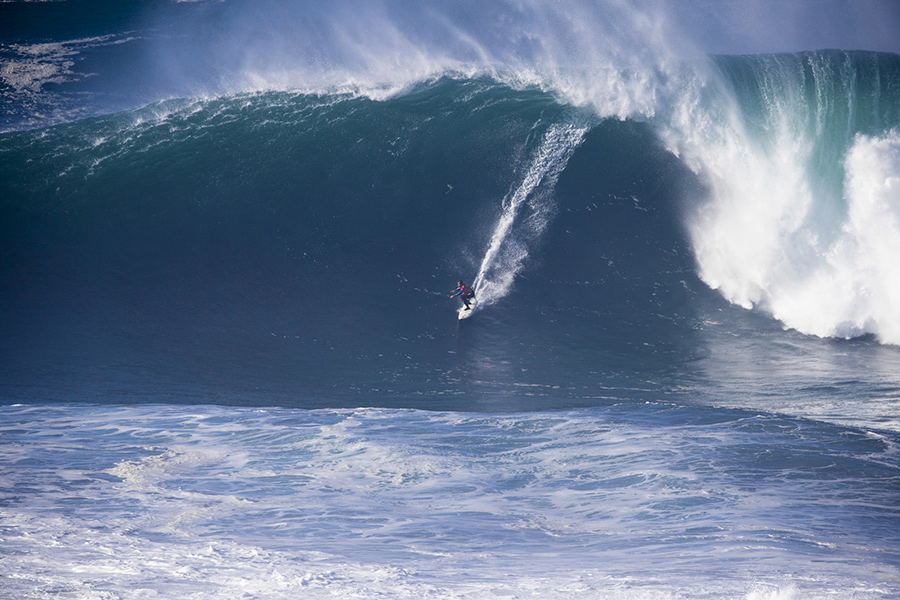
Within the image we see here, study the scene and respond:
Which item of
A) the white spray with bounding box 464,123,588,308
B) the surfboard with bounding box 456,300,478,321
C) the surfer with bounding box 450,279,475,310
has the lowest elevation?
the surfboard with bounding box 456,300,478,321

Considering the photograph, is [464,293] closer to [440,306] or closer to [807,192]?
[440,306]

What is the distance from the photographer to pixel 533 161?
12.1 metres

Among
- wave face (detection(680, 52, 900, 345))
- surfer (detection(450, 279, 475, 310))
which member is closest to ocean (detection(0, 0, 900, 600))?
wave face (detection(680, 52, 900, 345))

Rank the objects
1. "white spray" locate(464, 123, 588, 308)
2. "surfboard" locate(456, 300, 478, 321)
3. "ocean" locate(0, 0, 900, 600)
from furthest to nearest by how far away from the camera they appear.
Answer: "white spray" locate(464, 123, 588, 308) < "surfboard" locate(456, 300, 478, 321) < "ocean" locate(0, 0, 900, 600)

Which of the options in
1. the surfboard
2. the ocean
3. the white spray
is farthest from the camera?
the white spray

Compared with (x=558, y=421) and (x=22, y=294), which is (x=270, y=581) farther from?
(x=22, y=294)

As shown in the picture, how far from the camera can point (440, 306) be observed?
1035 centimetres

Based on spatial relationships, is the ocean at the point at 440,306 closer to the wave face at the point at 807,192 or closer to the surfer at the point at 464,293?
the wave face at the point at 807,192

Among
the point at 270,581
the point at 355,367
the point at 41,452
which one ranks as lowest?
the point at 270,581

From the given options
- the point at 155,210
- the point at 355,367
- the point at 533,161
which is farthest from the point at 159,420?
the point at 533,161

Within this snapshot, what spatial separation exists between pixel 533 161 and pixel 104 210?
715cm

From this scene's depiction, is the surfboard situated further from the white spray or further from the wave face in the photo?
the wave face

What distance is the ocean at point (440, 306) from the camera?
504 centimetres

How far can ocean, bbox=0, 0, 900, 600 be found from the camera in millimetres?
5039
